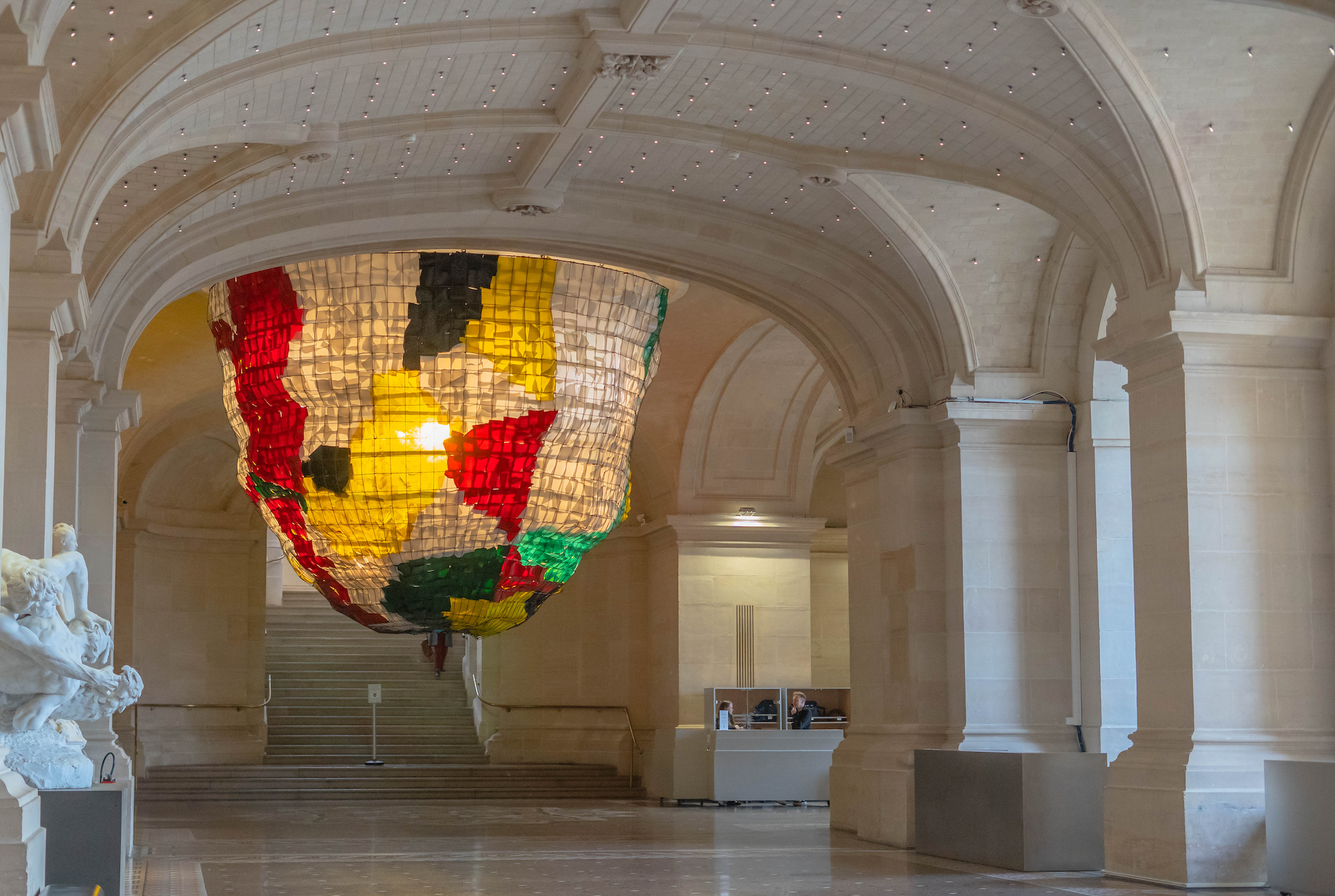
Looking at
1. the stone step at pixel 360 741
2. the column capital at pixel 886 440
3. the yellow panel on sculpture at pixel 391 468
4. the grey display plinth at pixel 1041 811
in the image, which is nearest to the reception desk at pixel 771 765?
the column capital at pixel 886 440

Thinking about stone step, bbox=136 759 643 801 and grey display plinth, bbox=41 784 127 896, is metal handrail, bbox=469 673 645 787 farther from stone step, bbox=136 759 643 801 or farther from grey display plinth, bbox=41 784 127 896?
grey display plinth, bbox=41 784 127 896

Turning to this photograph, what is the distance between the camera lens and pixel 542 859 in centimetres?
1131

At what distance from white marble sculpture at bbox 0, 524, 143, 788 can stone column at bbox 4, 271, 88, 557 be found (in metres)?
0.87

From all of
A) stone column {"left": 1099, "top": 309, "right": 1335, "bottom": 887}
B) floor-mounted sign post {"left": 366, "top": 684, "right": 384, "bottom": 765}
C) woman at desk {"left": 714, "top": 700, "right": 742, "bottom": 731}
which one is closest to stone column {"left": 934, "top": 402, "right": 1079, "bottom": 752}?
stone column {"left": 1099, "top": 309, "right": 1335, "bottom": 887}

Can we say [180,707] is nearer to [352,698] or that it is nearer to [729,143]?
[352,698]

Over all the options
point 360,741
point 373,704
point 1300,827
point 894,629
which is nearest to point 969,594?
point 894,629

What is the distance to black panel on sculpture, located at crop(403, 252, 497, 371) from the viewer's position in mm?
12555

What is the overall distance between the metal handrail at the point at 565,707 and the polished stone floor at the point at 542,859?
375 centimetres

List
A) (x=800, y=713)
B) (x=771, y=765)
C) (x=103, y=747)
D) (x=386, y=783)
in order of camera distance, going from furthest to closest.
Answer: (x=386, y=783) < (x=771, y=765) < (x=800, y=713) < (x=103, y=747)

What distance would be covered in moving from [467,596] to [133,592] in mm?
11381

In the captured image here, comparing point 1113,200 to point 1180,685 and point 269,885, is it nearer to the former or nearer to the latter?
point 1180,685

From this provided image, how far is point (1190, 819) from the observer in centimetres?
899

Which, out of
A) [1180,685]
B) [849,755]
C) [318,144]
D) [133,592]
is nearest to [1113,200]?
[1180,685]

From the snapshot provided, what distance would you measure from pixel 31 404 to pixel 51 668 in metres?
2.53
